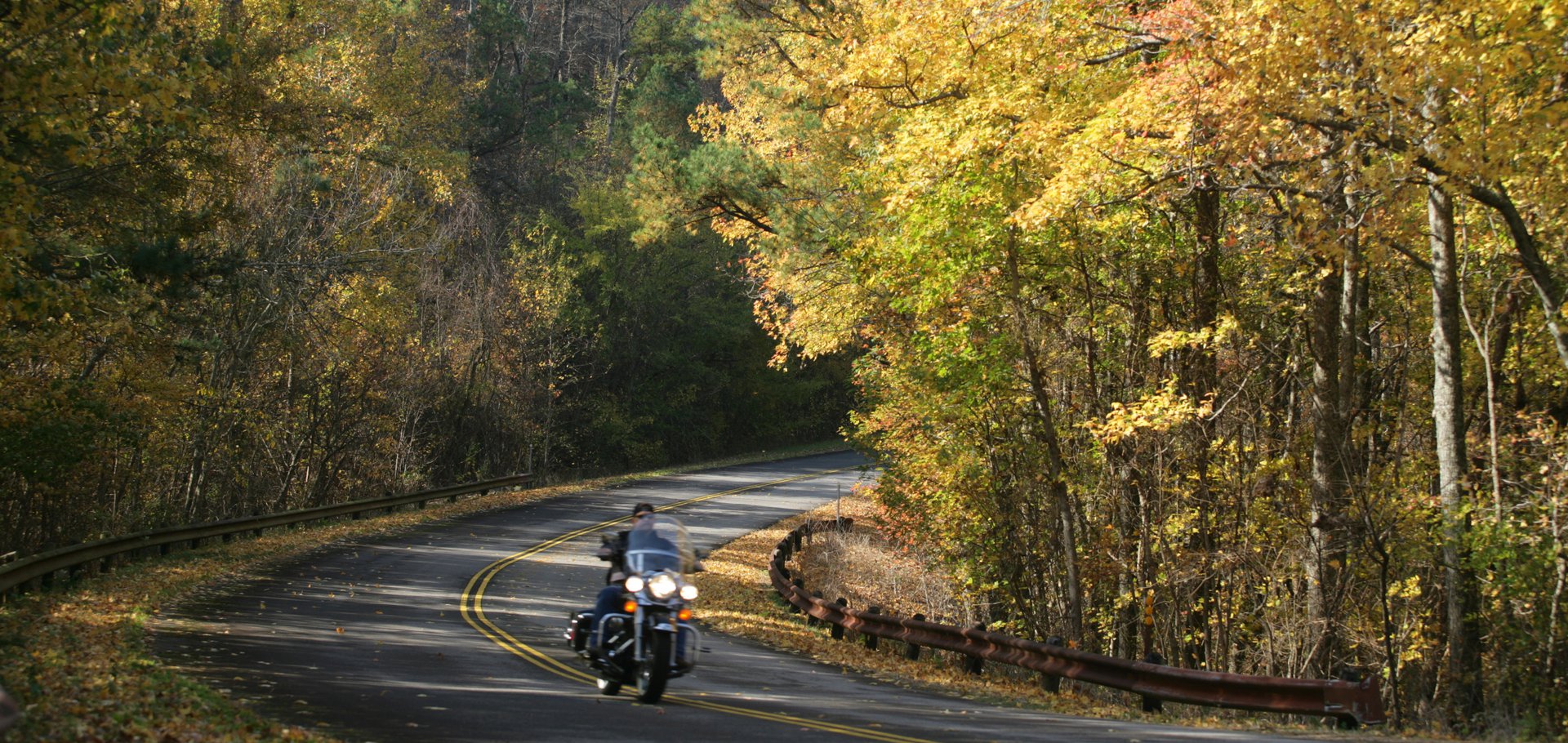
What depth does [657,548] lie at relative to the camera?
1114 centimetres

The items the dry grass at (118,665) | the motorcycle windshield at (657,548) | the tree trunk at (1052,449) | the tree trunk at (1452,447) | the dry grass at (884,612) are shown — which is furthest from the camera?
the tree trunk at (1052,449)

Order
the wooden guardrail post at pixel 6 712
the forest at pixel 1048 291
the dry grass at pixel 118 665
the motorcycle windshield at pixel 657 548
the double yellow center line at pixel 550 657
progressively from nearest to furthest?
1. the wooden guardrail post at pixel 6 712
2. the dry grass at pixel 118 665
3. the double yellow center line at pixel 550 657
4. the motorcycle windshield at pixel 657 548
5. the forest at pixel 1048 291

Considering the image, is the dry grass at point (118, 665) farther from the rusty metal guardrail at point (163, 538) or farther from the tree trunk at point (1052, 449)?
the tree trunk at point (1052, 449)

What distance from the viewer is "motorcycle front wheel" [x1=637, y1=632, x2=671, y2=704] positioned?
1080 centimetres

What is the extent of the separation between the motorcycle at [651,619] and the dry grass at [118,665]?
8.93ft

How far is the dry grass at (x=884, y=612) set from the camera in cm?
1419

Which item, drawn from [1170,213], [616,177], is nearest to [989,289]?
[1170,213]

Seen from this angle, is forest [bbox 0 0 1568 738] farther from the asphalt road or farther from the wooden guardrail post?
the wooden guardrail post

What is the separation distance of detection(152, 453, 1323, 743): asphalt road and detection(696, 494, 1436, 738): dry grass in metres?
1.01

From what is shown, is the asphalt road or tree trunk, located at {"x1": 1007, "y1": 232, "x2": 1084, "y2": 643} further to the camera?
tree trunk, located at {"x1": 1007, "y1": 232, "x2": 1084, "y2": 643}

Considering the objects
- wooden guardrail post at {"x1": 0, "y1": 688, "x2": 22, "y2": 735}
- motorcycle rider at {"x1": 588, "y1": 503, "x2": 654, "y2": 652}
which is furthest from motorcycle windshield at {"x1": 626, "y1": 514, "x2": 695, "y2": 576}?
wooden guardrail post at {"x1": 0, "y1": 688, "x2": 22, "y2": 735}

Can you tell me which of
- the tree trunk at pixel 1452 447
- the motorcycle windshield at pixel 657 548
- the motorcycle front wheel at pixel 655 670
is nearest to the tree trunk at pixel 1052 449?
the tree trunk at pixel 1452 447

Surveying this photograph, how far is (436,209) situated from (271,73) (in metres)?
19.1

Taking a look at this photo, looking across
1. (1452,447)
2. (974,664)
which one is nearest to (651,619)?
(974,664)
